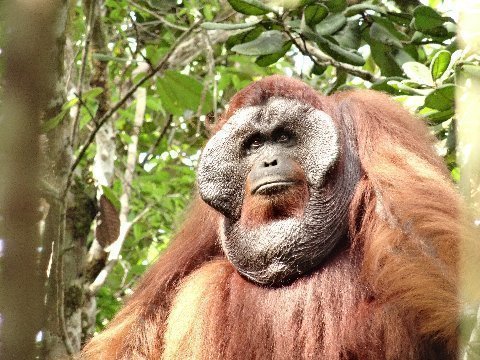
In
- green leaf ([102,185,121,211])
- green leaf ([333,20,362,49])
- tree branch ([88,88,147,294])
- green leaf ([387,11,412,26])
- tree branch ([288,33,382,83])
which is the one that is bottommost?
tree branch ([88,88,147,294])

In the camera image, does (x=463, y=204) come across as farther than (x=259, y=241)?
No

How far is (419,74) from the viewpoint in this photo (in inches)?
142

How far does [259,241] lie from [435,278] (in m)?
0.85

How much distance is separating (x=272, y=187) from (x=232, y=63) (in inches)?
193

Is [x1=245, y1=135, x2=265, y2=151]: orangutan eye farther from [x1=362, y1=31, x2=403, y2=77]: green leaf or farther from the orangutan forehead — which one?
[x1=362, y1=31, x2=403, y2=77]: green leaf

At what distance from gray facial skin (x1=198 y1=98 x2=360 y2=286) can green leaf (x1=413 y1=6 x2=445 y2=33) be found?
931 millimetres

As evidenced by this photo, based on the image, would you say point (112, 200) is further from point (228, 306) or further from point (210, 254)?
point (228, 306)

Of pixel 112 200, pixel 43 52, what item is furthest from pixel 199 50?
pixel 43 52

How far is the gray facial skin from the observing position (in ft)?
10.3

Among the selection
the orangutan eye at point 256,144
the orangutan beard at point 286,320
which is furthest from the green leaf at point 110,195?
the orangutan eye at point 256,144

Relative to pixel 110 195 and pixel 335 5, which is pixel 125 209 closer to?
pixel 110 195

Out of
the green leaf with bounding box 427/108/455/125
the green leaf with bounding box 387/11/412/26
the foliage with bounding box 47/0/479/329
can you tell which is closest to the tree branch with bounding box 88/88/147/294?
the foliage with bounding box 47/0/479/329

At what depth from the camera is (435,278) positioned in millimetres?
2711

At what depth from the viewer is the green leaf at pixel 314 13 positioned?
158 inches
